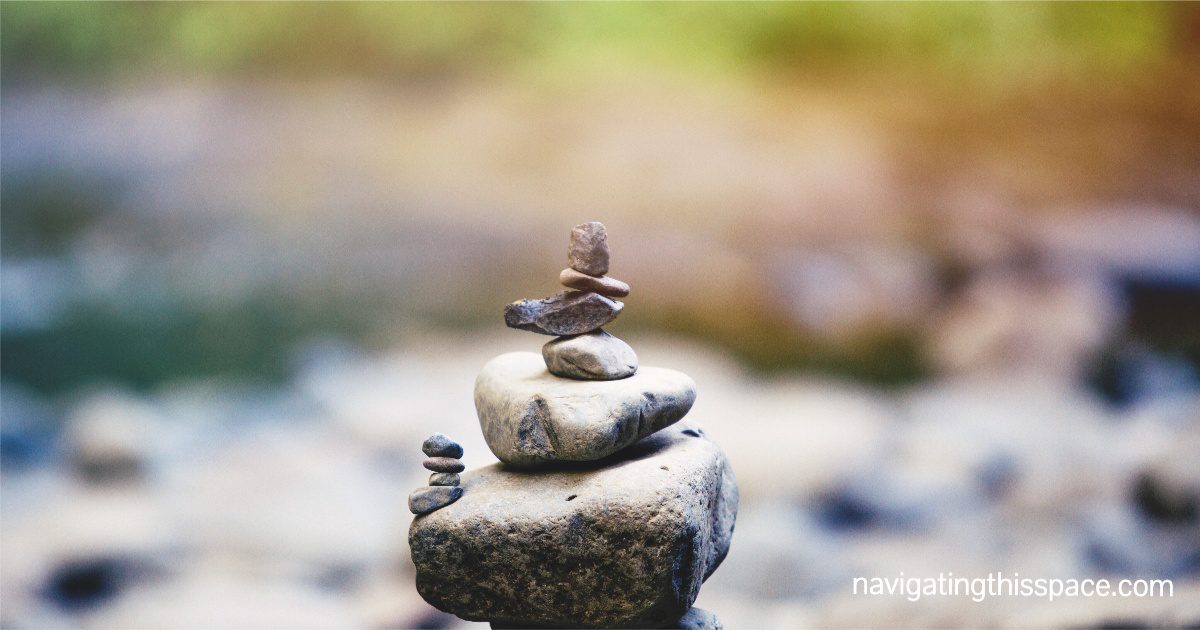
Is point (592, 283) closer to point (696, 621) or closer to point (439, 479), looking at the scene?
point (439, 479)

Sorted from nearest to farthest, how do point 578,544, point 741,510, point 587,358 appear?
point 578,544 < point 587,358 < point 741,510

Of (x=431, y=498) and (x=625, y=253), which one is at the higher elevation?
(x=625, y=253)

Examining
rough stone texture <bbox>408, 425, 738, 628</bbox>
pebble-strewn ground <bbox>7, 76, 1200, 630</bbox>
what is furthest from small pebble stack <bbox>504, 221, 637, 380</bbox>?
pebble-strewn ground <bbox>7, 76, 1200, 630</bbox>

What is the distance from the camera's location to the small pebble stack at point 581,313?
427 centimetres

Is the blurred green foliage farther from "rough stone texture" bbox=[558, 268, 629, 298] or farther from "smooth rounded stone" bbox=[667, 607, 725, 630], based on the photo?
"smooth rounded stone" bbox=[667, 607, 725, 630]

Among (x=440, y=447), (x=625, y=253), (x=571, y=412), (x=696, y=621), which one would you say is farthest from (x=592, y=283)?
(x=625, y=253)

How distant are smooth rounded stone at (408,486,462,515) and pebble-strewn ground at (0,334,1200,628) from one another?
2518mm

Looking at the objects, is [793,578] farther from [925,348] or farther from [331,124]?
[331,124]

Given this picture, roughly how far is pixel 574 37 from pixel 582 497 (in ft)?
14.9

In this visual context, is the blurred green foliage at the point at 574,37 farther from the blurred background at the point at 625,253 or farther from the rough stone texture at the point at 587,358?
the rough stone texture at the point at 587,358

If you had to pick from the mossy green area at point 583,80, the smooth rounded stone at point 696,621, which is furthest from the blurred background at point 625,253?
A: the smooth rounded stone at point 696,621

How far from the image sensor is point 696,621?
4.30 m

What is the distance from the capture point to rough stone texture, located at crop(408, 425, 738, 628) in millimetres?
3816

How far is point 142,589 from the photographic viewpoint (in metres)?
6.67
